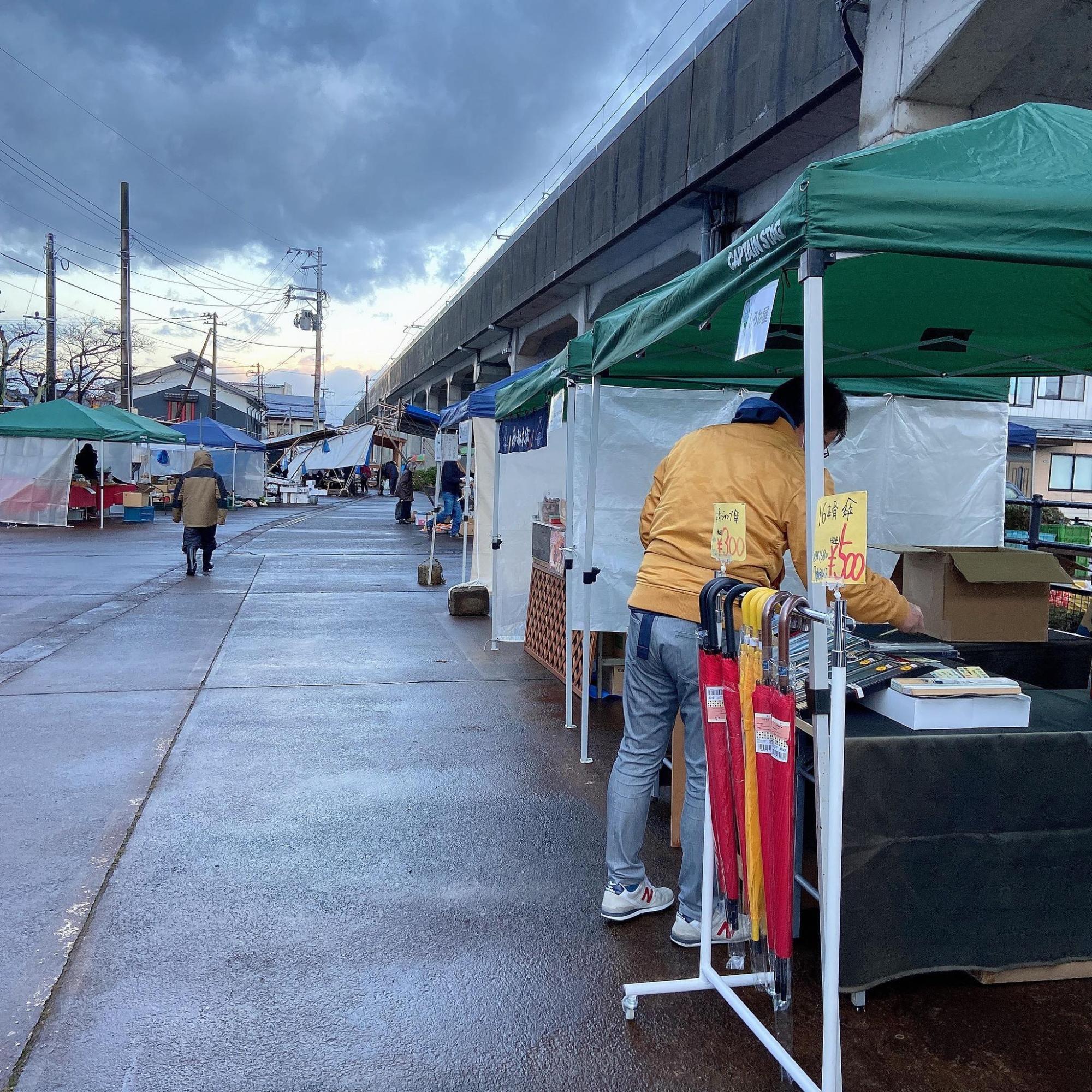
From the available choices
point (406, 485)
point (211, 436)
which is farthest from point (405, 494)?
point (211, 436)

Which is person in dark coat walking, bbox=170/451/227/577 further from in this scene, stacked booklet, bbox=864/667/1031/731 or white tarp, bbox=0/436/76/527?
stacked booklet, bbox=864/667/1031/731

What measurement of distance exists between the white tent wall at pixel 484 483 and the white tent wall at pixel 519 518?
1022mm

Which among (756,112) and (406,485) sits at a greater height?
(756,112)

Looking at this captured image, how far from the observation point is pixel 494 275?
72.1 ft

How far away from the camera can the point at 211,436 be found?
29.4 m

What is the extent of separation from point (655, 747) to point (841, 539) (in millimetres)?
1299

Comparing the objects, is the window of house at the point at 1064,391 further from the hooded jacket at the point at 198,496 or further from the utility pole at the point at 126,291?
the utility pole at the point at 126,291

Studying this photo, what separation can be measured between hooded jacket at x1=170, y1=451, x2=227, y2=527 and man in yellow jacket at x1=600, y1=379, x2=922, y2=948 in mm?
10777

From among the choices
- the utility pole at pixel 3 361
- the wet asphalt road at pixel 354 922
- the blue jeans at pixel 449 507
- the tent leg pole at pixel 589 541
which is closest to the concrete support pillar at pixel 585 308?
the blue jeans at pixel 449 507

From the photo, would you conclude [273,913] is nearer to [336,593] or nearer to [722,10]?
[336,593]

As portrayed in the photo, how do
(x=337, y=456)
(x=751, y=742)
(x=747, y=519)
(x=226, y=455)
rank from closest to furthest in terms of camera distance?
(x=751, y=742)
(x=747, y=519)
(x=226, y=455)
(x=337, y=456)

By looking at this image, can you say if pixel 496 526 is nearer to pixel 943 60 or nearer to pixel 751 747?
pixel 943 60

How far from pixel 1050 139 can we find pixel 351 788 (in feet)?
13.4

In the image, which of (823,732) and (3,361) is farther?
(3,361)
